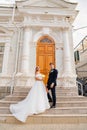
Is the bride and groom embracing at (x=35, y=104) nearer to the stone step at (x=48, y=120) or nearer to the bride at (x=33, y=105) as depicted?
the bride at (x=33, y=105)

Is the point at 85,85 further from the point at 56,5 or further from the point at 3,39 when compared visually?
the point at 3,39

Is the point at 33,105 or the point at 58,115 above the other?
the point at 33,105

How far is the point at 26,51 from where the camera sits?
7.70m

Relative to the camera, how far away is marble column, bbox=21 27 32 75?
24.3 feet

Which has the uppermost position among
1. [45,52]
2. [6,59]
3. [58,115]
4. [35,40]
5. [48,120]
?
[35,40]

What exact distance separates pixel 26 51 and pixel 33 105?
13.3ft

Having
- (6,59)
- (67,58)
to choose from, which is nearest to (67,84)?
(67,58)

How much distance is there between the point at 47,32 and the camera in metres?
8.20

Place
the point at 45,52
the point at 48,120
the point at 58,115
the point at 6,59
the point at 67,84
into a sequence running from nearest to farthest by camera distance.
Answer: the point at 48,120 → the point at 58,115 → the point at 67,84 → the point at 6,59 → the point at 45,52

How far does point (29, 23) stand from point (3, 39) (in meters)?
1.88

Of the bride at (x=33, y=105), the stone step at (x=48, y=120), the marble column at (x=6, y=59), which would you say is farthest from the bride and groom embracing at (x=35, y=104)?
the marble column at (x=6, y=59)

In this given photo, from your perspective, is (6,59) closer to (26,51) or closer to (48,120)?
(26,51)

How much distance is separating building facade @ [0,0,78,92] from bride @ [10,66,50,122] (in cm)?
271

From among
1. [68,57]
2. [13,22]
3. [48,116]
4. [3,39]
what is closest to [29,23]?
[13,22]
